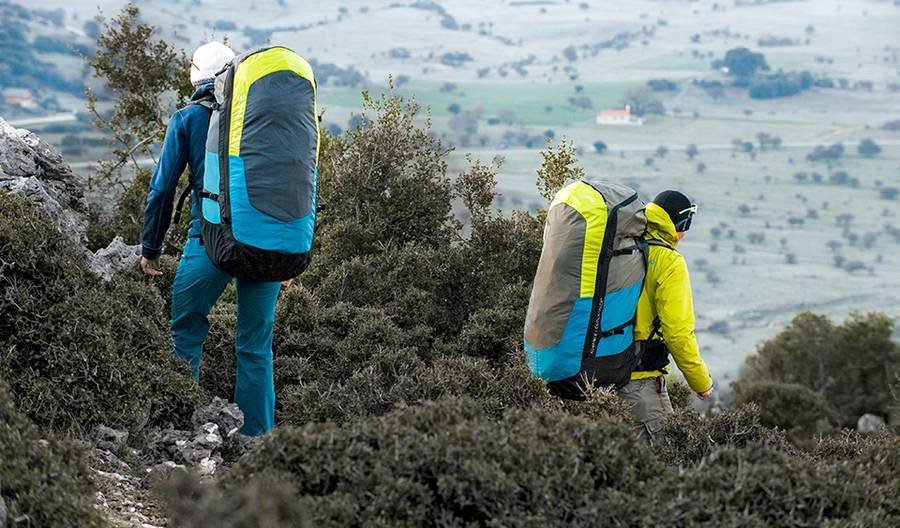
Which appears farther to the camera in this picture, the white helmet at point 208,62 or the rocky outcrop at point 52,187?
the rocky outcrop at point 52,187

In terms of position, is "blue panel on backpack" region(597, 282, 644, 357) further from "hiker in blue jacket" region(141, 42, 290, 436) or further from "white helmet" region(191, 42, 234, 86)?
"white helmet" region(191, 42, 234, 86)

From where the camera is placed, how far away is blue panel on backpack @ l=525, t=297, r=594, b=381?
667 centimetres

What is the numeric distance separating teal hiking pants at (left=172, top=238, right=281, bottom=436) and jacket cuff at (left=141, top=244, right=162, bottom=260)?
0.57ft

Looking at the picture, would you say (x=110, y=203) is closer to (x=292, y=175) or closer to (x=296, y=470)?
(x=292, y=175)

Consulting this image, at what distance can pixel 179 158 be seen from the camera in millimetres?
6637

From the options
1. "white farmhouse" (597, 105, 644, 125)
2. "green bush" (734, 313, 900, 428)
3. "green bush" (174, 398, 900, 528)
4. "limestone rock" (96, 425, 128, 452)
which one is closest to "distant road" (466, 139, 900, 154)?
"white farmhouse" (597, 105, 644, 125)

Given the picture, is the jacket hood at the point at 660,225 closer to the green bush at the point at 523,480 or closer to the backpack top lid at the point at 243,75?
the backpack top lid at the point at 243,75

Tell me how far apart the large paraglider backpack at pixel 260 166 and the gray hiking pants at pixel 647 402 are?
232 cm

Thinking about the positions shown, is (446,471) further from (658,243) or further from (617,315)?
(658,243)

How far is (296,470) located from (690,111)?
608 ft

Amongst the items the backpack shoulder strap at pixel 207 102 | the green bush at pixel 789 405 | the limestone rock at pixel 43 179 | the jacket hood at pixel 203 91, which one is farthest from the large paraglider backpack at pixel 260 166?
the green bush at pixel 789 405

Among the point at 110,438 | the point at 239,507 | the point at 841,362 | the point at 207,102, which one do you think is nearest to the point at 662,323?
the point at 207,102

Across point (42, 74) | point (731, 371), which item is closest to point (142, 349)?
point (731, 371)

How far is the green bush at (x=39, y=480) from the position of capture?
404cm
